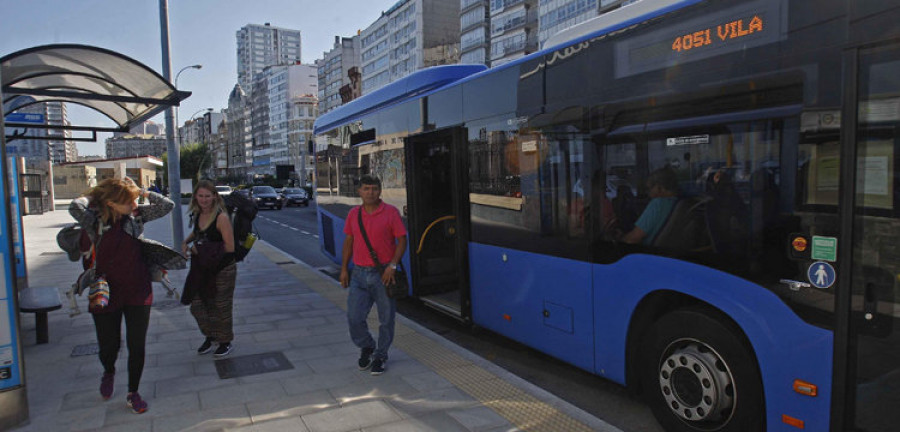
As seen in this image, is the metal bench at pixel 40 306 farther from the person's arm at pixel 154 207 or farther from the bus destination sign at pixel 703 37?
the bus destination sign at pixel 703 37

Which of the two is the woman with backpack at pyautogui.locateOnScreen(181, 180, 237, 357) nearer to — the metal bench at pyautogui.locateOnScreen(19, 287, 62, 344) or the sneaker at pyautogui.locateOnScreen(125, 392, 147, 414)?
the sneaker at pyautogui.locateOnScreen(125, 392, 147, 414)

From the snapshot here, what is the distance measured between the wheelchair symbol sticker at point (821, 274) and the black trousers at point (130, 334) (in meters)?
4.34

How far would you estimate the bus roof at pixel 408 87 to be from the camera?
22.5ft

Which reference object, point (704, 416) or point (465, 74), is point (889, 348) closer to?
point (704, 416)

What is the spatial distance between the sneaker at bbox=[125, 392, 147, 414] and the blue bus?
312cm

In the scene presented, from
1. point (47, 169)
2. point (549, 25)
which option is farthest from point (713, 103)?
point (549, 25)

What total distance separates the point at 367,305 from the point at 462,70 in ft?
10.4

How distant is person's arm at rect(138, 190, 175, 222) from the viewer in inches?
190

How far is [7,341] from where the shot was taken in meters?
3.89

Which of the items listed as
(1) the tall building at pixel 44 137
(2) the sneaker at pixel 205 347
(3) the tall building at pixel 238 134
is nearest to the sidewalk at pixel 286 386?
(2) the sneaker at pixel 205 347

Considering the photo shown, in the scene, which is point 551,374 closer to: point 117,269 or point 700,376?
point 700,376

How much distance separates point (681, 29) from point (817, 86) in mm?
1007

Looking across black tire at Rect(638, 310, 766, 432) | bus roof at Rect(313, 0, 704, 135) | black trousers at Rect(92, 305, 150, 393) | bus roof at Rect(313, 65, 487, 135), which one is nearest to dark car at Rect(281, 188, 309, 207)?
bus roof at Rect(313, 0, 704, 135)

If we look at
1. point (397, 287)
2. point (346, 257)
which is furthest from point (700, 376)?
point (346, 257)
